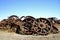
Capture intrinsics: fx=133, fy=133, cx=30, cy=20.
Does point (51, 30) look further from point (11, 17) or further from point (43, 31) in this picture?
point (11, 17)

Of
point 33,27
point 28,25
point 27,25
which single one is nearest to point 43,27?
point 33,27

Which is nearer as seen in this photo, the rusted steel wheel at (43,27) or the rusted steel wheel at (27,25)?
the rusted steel wheel at (43,27)

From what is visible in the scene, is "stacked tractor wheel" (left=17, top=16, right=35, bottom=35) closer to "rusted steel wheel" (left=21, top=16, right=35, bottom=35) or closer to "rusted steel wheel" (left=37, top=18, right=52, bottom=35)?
"rusted steel wheel" (left=21, top=16, right=35, bottom=35)

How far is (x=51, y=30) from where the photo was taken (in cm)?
1330

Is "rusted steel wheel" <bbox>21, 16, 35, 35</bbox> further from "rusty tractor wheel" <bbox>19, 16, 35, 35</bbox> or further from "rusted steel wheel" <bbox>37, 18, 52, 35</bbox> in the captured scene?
"rusted steel wheel" <bbox>37, 18, 52, 35</bbox>

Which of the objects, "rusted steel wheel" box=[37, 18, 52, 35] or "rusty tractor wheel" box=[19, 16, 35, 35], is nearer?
"rusted steel wheel" box=[37, 18, 52, 35]

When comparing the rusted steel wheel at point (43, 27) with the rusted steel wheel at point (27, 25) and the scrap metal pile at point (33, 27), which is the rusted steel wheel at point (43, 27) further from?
the rusted steel wheel at point (27, 25)

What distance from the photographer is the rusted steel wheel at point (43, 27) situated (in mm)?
12395

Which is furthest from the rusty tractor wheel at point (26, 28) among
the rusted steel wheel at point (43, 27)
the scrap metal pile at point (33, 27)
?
the rusted steel wheel at point (43, 27)

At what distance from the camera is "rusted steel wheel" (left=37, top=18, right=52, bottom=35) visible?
488 inches

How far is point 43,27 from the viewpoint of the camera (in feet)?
42.4

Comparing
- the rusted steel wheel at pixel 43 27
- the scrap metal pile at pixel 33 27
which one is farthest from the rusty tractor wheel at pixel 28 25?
the rusted steel wheel at pixel 43 27

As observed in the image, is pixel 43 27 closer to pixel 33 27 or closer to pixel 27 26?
pixel 33 27

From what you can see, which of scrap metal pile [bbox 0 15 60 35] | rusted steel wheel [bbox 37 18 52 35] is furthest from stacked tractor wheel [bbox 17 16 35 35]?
rusted steel wheel [bbox 37 18 52 35]
